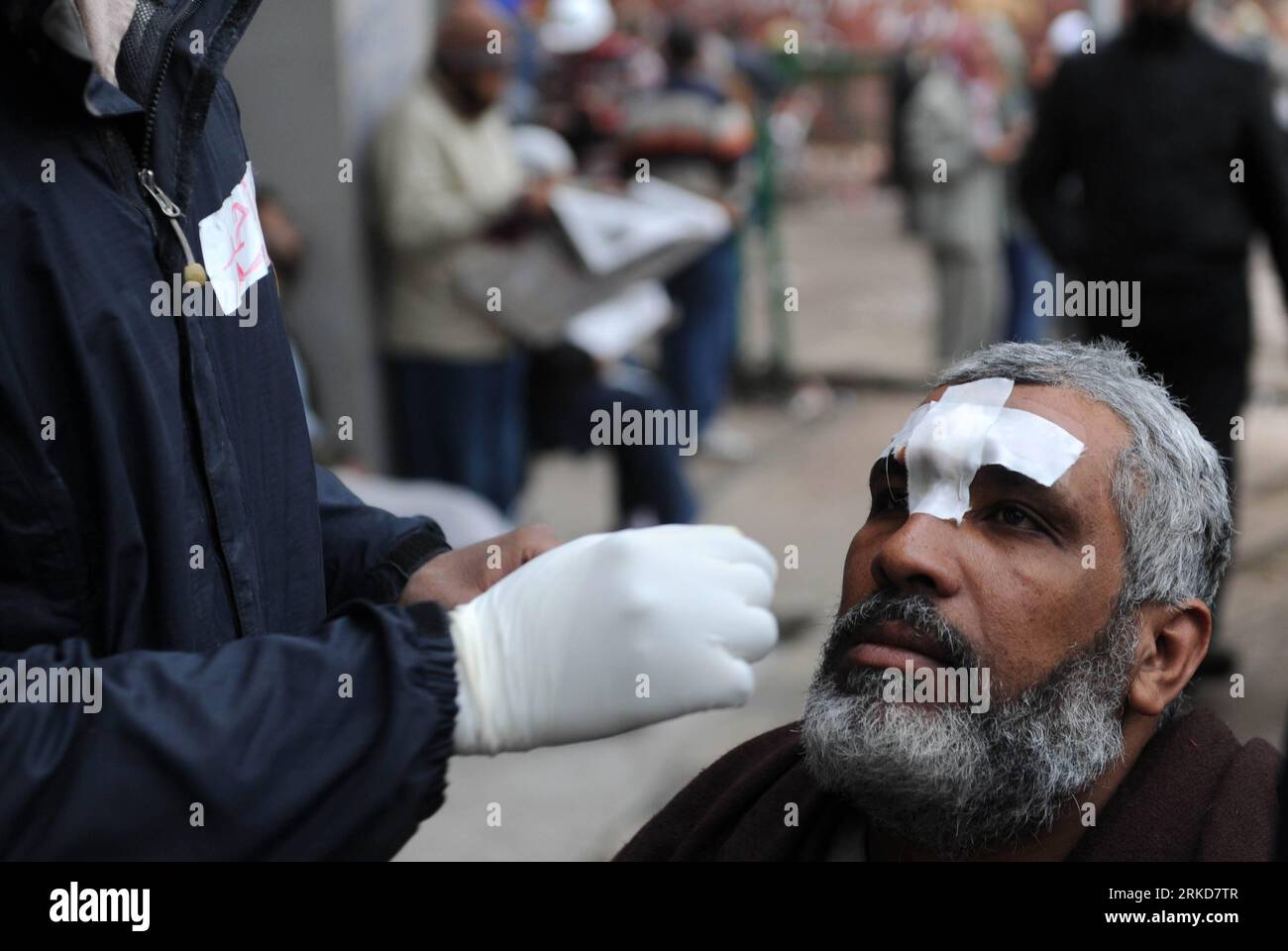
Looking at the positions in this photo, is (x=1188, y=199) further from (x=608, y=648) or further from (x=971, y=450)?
(x=608, y=648)

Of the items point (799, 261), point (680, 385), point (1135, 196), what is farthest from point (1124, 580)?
point (799, 261)

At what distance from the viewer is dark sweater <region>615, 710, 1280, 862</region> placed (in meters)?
1.78

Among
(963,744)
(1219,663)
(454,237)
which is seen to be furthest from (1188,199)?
(963,744)

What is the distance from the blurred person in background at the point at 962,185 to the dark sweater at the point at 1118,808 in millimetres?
6234

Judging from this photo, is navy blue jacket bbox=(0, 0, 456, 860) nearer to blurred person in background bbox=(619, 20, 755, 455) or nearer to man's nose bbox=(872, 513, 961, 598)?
man's nose bbox=(872, 513, 961, 598)

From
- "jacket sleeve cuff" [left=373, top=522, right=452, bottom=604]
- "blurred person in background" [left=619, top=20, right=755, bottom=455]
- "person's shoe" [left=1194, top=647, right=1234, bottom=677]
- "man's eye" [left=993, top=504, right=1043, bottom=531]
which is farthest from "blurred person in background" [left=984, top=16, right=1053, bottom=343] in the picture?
"jacket sleeve cuff" [left=373, top=522, right=452, bottom=604]

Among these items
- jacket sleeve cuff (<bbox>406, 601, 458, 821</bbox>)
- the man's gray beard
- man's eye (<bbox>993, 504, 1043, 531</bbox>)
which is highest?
man's eye (<bbox>993, 504, 1043, 531</bbox>)

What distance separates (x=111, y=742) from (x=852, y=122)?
53.2ft

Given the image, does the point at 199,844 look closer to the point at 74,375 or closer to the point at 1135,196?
the point at 74,375

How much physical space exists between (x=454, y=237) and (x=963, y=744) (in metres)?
3.68

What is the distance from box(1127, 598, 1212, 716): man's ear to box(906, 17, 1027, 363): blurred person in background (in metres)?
6.31

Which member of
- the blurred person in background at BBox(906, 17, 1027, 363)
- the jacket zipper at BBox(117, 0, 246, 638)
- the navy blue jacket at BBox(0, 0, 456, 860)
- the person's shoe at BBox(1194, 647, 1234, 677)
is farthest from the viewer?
the blurred person in background at BBox(906, 17, 1027, 363)

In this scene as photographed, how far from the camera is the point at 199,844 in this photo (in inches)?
50.8
